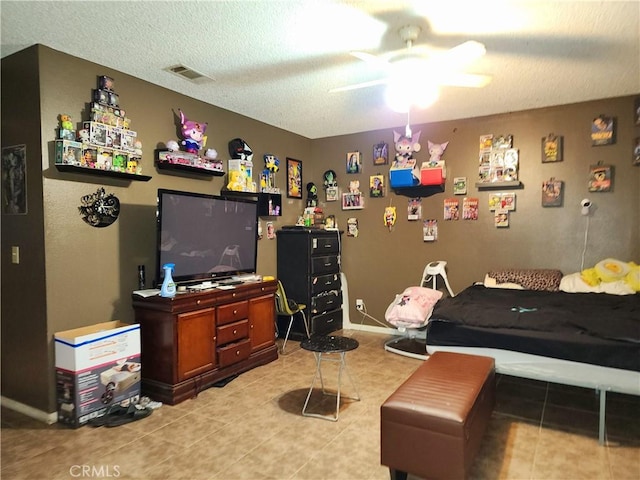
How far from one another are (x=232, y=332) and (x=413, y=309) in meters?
1.75

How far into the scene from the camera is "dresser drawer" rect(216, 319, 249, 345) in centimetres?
337

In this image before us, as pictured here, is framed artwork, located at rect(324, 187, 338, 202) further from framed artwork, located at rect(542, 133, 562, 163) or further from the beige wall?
framed artwork, located at rect(542, 133, 562, 163)

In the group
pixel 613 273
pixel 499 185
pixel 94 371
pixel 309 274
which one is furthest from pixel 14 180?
pixel 613 273

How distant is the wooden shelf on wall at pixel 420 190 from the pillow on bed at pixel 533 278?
3.77 ft

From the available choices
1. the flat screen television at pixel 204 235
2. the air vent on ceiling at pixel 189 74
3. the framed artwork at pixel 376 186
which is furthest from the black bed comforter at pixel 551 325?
the air vent on ceiling at pixel 189 74

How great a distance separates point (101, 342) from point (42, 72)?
186 centimetres

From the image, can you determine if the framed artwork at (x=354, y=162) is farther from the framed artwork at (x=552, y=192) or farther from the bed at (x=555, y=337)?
the bed at (x=555, y=337)

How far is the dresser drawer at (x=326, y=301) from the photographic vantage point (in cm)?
466

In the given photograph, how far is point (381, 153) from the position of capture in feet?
16.5

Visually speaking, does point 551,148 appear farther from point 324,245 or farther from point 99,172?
point 99,172

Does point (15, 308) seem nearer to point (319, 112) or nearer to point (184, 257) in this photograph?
point (184, 257)

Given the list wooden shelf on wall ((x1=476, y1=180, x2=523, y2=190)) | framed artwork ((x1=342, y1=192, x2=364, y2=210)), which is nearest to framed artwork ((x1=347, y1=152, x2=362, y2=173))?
framed artwork ((x1=342, y1=192, x2=364, y2=210))

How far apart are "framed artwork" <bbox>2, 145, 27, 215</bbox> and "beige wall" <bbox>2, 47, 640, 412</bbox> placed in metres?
0.08

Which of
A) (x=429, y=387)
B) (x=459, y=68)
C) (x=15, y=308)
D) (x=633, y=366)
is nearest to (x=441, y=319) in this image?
(x=429, y=387)
